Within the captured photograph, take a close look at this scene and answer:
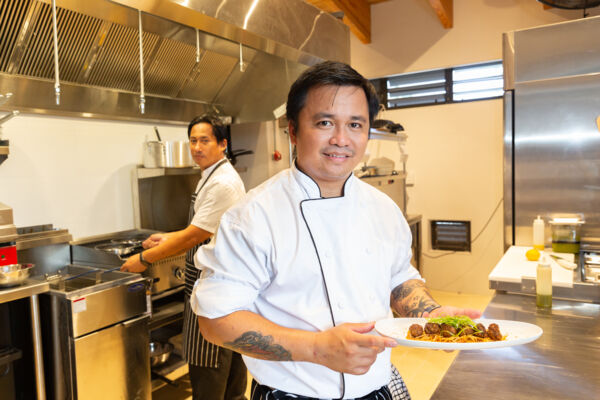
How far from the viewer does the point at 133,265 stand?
2.54 m

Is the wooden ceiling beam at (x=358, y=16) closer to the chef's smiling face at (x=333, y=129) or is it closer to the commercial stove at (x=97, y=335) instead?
the commercial stove at (x=97, y=335)

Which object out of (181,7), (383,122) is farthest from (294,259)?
(383,122)

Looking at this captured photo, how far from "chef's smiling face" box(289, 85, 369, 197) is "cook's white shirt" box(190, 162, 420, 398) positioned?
80 mm

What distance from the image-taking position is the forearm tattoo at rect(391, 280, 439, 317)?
127 centimetres

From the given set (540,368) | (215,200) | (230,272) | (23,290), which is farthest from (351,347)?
(23,290)

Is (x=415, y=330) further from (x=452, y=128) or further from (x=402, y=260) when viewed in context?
(x=452, y=128)

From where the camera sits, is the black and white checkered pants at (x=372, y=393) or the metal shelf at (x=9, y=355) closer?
the black and white checkered pants at (x=372, y=393)

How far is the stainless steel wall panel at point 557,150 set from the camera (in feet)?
9.71

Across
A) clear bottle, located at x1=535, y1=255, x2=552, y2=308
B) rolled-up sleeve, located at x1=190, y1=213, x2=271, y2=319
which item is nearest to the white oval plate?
rolled-up sleeve, located at x1=190, y1=213, x2=271, y2=319

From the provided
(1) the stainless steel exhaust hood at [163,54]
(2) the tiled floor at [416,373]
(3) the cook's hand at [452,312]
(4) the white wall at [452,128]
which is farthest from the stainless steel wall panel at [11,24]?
(4) the white wall at [452,128]

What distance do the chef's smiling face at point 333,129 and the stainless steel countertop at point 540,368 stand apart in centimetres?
78

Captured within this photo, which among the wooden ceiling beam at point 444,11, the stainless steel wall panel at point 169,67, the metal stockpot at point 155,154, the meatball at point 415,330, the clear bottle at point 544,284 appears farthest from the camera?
the wooden ceiling beam at point 444,11

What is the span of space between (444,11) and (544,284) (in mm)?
3505

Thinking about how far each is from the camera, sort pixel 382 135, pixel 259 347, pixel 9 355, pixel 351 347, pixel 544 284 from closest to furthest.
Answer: pixel 351 347 → pixel 259 347 → pixel 544 284 → pixel 9 355 → pixel 382 135
